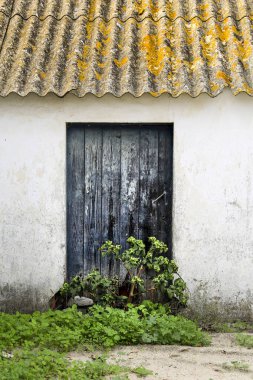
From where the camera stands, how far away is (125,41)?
28.5ft

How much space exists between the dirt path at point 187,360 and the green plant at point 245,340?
79 millimetres

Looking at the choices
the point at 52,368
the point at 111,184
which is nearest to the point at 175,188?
the point at 111,184

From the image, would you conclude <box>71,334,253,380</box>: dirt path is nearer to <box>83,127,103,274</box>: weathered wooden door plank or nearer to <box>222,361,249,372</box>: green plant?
<box>222,361,249,372</box>: green plant

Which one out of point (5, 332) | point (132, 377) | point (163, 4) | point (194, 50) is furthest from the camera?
point (163, 4)

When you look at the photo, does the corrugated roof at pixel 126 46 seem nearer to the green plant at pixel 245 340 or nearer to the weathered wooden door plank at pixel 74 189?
the weathered wooden door plank at pixel 74 189

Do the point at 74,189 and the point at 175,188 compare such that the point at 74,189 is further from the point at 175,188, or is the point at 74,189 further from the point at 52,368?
the point at 52,368

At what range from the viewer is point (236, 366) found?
6848mm

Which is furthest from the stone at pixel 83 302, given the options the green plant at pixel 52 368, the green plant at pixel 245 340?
the green plant at pixel 245 340

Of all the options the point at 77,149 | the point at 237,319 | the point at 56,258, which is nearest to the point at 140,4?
the point at 77,149

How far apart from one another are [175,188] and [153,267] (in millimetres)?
916

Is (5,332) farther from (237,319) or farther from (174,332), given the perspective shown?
(237,319)

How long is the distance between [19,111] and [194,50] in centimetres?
208

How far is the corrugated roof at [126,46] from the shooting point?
8.08 meters

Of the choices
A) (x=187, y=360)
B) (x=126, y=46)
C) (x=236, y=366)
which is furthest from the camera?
(x=126, y=46)
